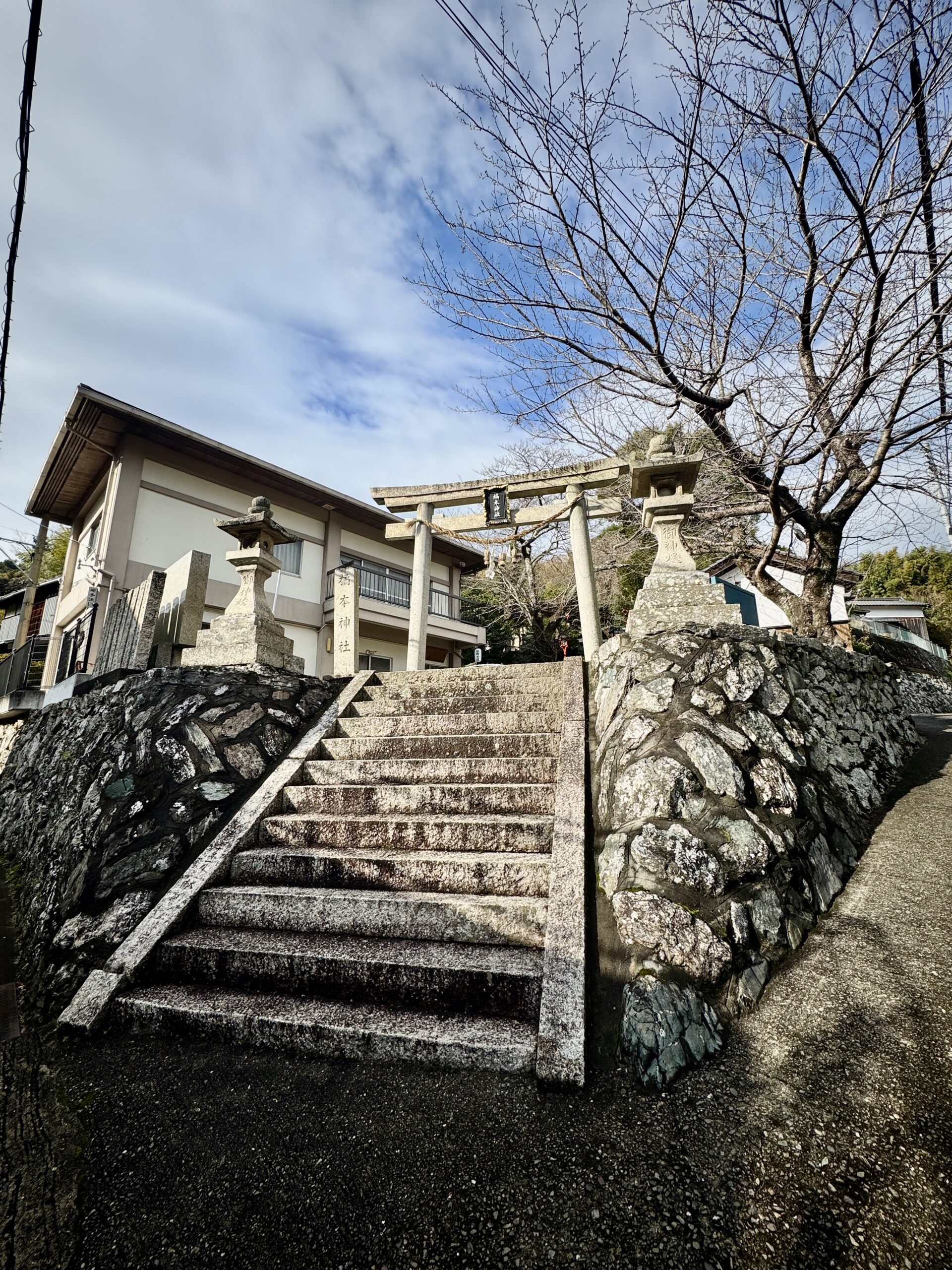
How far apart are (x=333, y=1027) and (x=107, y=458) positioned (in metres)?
12.5

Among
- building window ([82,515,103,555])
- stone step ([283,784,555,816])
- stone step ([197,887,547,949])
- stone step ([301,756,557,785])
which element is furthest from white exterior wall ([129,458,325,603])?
stone step ([197,887,547,949])

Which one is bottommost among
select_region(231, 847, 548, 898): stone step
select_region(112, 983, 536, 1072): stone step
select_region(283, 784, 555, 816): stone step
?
select_region(112, 983, 536, 1072): stone step

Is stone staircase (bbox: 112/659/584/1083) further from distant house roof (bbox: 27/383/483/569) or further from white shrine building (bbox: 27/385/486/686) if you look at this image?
distant house roof (bbox: 27/383/483/569)

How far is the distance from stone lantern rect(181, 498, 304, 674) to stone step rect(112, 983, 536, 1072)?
2904 mm

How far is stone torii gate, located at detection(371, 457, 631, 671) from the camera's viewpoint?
7.15 meters

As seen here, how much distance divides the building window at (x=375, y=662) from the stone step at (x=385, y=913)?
12405 mm

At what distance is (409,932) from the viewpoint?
2.75 m

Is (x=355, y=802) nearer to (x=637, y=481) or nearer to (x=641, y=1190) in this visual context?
(x=641, y=1190)

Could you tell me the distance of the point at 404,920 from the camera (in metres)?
2.78

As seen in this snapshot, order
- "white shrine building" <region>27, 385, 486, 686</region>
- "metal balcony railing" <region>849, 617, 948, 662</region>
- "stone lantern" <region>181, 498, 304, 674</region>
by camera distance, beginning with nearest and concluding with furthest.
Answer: "stone lantern" <region>181, 498, 304, 674</region> → "white shrine building" <region>27, 385, 486, 686</region> → "metal balcony railing" <region>849, 617, 948, 662</region>

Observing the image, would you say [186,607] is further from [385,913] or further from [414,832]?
[385,913]

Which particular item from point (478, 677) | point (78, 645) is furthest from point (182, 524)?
point (478, 677)

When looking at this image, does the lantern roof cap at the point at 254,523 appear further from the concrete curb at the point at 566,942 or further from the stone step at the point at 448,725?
the concrete curb at the point at 566,942

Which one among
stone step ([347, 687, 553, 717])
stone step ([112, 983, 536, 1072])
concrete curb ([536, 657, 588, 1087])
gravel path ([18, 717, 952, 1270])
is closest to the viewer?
gravel path ([18, 717, 952, 1270])
